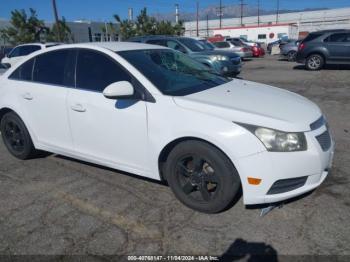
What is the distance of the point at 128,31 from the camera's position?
130ft

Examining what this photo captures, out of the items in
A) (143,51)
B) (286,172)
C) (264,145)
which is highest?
(143,51)

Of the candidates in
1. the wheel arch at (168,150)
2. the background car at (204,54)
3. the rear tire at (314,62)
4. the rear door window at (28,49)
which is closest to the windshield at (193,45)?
the background car at (204,54)

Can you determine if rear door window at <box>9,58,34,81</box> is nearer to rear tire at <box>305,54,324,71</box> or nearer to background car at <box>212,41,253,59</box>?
rear tire at <box>305,54,324,71</box>

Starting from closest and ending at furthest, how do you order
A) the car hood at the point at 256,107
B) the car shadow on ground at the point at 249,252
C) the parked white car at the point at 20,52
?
1. the car shadow on ground at the point at 249,252
2. the car hood at the point at 256,107
3. the parked white car at the point at 20,52

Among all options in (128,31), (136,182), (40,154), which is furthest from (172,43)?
(128,31)

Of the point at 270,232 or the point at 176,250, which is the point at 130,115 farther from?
the point at 270,232

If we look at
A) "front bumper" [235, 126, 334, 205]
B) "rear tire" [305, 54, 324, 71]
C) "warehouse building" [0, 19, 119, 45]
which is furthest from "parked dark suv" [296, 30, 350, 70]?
"warehouse building" [0, 19, 119, 45]

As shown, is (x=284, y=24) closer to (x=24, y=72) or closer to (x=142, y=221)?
(x=24, y=72)

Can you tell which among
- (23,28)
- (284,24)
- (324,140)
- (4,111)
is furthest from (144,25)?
(324,140)

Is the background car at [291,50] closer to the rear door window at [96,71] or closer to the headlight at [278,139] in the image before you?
the rear door window at [96,71]

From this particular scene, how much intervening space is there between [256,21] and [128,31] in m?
53.6

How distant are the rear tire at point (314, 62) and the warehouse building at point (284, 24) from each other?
1342 inches

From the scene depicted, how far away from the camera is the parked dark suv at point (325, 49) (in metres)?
14.7

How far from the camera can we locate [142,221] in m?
3.22
